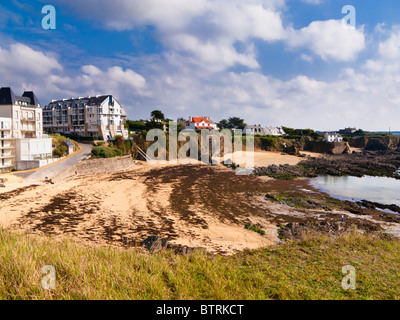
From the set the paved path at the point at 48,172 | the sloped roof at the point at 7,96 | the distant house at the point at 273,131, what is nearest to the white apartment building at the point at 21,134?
the sloped roof at the point at 7,96

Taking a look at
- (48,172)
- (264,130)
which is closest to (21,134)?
(48,172)

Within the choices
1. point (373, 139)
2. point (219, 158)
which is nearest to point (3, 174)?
point (219, 158)

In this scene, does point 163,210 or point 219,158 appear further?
point 219,158

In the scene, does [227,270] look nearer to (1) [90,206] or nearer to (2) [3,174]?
(1) [90,206]

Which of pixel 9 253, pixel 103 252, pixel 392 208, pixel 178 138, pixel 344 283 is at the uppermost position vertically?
pixel 178 138

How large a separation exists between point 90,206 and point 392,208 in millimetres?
26857

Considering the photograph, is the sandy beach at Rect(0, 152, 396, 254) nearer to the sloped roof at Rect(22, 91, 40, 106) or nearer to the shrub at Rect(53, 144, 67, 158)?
the shrub at Rect(53, 144, 67, 158)

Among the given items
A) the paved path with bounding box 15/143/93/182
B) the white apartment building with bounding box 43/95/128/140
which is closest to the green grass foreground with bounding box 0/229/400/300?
the paved path with bounding box 15/143/93/182

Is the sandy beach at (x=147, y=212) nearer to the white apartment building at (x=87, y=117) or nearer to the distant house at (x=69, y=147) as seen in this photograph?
the distant house at (x=69, y=147)

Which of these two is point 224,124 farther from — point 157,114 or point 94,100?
point 94,100

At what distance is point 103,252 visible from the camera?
691 cm

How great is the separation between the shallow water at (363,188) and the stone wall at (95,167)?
3030cm

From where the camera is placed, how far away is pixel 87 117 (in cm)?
5703
